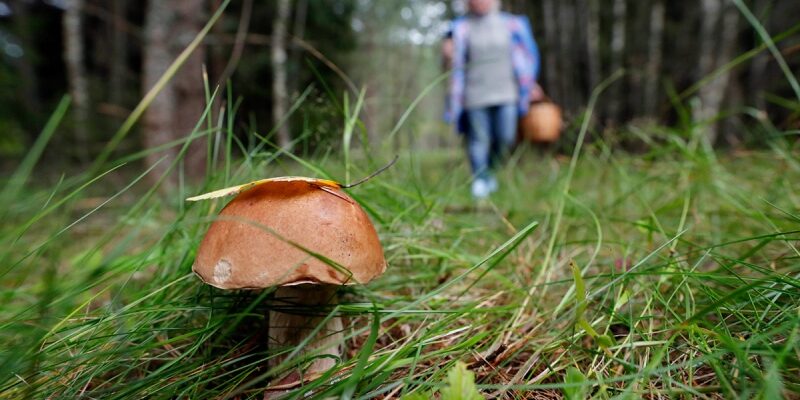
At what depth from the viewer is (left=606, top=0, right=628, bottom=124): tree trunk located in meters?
6.86

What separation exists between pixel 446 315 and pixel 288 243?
0.46 meters

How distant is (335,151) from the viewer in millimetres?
1316

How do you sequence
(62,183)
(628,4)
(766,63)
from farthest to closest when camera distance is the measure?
(628,4) < (766,63) < (62,183)

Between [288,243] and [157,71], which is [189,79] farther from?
[288,243]

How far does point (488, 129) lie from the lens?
3775 millimetres

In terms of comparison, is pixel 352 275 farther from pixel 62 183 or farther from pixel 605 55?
pixel 605 55

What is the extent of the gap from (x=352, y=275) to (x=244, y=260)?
194mm

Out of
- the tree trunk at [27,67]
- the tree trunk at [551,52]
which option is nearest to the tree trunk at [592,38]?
the tree trunk at [551,52]

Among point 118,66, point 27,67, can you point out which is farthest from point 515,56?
point 27,67

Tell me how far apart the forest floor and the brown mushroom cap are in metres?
0.08

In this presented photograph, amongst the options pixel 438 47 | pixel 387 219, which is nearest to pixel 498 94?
pixel 387 219

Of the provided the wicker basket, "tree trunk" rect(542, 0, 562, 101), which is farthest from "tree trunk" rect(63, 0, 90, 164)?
"tree trunk" rect(542, 0, 562, 101)

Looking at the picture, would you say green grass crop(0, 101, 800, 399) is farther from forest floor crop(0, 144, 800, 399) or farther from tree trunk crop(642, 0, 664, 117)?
tree trunk crop(642, 0, 664, 117)

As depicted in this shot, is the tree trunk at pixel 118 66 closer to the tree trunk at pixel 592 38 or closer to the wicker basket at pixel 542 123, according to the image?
the wicker basket at pixel 542 123
